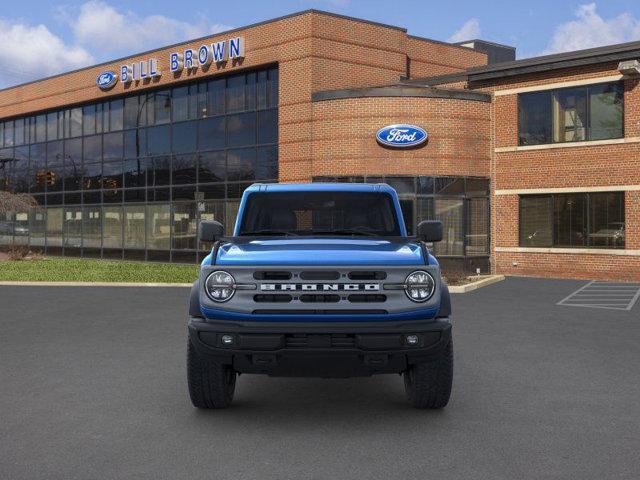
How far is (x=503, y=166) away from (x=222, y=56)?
41.2 feet

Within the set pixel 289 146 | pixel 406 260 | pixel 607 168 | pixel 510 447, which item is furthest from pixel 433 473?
pixel 289 146

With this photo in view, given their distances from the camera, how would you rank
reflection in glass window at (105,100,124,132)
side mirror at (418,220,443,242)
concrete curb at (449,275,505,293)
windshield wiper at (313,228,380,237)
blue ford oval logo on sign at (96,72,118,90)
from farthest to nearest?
reflection in glass window at (105,100,124,132) < blue ford oval logo on sign at (96,72,118,90) < concrete curb at (449,275,505,293) < windshield wiper at (313,228,380,237) < side mirror at (418,220,443,242)

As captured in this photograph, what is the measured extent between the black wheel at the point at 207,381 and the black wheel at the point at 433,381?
66.0 inches

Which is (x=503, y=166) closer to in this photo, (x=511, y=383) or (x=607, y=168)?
(x=607, y=168)

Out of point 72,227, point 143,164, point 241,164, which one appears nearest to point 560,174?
point 241,164

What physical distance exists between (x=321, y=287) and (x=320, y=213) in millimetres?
1821

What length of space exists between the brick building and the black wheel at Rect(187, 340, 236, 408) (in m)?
19.6

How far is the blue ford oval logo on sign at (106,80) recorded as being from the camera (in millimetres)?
34719

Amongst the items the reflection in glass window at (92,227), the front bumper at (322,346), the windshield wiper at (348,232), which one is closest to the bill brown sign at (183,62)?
the reflection in glass window at (92,227)

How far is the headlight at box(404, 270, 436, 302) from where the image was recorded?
587 cm

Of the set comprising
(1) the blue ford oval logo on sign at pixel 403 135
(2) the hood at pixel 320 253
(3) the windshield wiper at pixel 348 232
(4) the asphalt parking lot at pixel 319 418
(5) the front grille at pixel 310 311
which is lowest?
(4) the asphalt parking lot at pixel 319 418

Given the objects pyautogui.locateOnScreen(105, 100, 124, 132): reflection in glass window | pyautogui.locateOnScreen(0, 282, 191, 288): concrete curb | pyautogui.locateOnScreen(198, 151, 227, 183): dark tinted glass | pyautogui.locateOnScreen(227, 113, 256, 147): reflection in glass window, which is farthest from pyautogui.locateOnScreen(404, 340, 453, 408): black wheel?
pyautogui.locateOnScreen(105, 100, 124, 132): reflection in glass window

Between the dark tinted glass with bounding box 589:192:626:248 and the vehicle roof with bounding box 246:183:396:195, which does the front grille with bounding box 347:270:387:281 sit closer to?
the vehicle roof with bounding box 246:183:396:195

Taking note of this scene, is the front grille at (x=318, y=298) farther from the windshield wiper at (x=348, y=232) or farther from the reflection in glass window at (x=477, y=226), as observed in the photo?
the reflection in glass window at (x=477, y=226)
